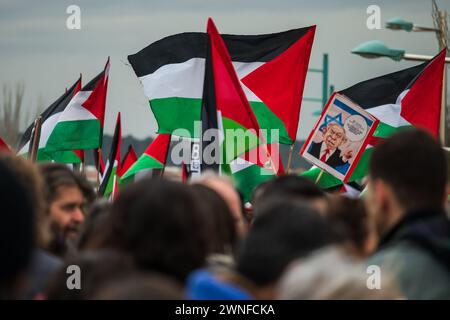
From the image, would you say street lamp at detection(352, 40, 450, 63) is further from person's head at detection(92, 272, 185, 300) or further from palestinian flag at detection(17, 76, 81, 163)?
person's head at detection(92, 272, 185, 300)

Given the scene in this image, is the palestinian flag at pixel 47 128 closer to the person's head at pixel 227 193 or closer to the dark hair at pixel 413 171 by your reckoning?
the person's head at pixel 227 193

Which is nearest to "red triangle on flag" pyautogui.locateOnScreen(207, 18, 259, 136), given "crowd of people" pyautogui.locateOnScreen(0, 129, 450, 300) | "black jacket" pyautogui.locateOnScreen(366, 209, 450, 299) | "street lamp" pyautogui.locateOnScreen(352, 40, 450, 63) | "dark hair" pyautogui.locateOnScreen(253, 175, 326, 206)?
"dark hair" pyautogui.locateOnScreen(253, 175, 326, 206)

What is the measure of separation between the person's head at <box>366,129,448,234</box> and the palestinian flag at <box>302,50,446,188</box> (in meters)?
7.76

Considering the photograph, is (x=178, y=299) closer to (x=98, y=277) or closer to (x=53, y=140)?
(x=98, y=277)

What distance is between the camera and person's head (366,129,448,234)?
Answer: 466cm

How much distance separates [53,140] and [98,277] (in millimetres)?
9807

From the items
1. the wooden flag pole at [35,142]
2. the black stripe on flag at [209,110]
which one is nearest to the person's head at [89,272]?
the black stripe on flag at [209,110]

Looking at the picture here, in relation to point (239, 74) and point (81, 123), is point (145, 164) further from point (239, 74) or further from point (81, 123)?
point (239, 74)

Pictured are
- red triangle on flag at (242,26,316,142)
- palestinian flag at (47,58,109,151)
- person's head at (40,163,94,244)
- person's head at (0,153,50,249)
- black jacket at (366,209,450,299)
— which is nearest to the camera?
black jacket at (366,209,450,299)

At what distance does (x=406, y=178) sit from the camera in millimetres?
4684

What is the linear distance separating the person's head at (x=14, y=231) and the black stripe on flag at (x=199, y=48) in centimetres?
897

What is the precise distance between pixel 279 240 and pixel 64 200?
350 centimetres
